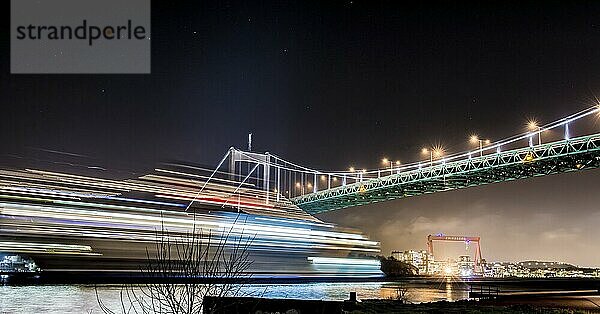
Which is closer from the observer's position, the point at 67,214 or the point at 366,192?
the point at 67,214

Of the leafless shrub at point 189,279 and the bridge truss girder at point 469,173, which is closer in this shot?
the leafless shrub at point 189,279

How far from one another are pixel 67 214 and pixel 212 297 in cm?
2348

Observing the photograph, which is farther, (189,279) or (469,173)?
(469,173)

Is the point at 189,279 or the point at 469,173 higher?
the point at 469,173

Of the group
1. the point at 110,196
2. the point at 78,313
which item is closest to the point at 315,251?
the point at 110,196

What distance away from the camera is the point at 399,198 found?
204 ft

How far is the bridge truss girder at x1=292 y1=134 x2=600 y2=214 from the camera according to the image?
45.8 m

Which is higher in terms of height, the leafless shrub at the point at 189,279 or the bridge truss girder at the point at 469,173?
the bridge truss girder at the point at 469,173

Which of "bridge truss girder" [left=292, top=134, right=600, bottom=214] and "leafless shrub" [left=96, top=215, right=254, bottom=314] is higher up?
"bridge truss girder" [left=292, top=134, right=600, bottom=214]

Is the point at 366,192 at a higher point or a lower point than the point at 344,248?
higher

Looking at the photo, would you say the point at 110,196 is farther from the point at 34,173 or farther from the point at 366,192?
the point at 366,192

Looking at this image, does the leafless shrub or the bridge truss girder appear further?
the bridge truss girder

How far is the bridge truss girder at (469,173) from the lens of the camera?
4575 cm

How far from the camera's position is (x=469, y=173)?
52688 mm
